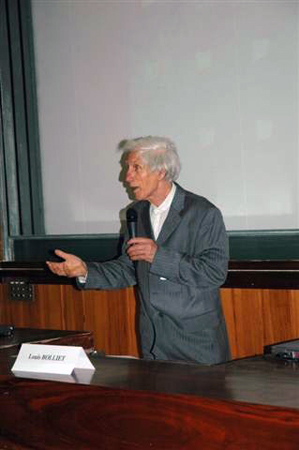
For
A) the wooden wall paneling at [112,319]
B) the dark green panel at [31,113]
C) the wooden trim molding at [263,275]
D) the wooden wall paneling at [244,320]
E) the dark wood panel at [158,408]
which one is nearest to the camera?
the dark wood panel at [158,408]

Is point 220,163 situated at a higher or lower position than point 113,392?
higher

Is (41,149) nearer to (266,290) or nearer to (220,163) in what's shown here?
(220,163)

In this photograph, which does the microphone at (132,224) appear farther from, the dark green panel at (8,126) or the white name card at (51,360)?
the dark green panel at (8,126)

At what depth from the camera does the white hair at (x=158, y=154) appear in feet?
10.6

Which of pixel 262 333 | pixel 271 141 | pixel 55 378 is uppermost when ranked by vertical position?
pixel 271 141

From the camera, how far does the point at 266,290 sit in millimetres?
4016

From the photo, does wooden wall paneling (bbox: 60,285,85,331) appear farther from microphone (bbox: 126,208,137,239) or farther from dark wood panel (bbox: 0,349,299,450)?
dark wood panel (bbox: 0,349,299,450)

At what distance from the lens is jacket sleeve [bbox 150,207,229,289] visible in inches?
117

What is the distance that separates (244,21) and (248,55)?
0.56 ft

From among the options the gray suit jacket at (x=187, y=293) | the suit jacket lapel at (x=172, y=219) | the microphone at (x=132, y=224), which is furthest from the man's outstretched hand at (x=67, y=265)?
the suit jacket lapel at (x=172, y=219)

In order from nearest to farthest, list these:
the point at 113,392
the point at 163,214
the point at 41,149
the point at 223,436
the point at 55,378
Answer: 1. the point at 223,436
2. the point at 113,392
3. the point at 55,378
4. the point at 163,214
5. the point at 41,149

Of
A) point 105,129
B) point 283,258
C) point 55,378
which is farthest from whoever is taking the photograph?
point 105,129

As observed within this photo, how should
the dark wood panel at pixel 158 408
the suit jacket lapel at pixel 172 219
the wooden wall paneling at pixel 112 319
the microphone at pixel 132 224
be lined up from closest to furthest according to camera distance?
the dark wood panel at pixel 158 408 < the microphone at pixel 132 224 < the suit jacket lapel at pixel 172 219 < the wooden wall paneling at pixel 112 319

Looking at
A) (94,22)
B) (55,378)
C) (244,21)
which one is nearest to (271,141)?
(244,21)
